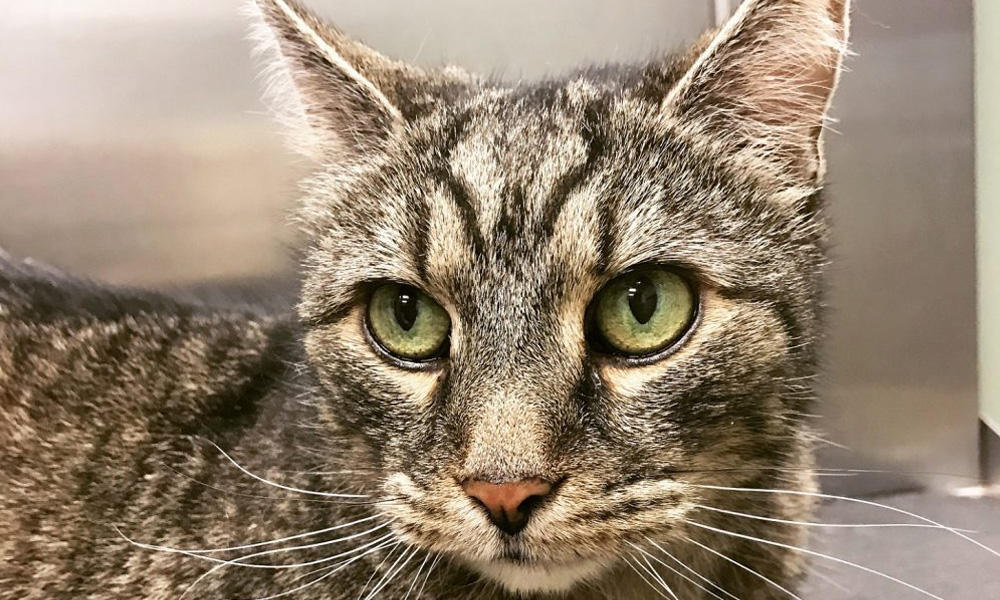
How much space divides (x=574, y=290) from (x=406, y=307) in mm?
197

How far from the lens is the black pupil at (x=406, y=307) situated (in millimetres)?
864

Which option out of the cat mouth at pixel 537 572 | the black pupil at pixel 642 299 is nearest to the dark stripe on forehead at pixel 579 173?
the black pupil at pixel 642 299

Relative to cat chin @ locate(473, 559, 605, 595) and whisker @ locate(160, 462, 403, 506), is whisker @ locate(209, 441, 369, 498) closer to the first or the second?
whisker @ locate(160, 462, 403, 506)

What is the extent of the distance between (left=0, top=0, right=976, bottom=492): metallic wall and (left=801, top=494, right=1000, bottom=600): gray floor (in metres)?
0.09

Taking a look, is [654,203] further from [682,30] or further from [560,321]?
[682,30]

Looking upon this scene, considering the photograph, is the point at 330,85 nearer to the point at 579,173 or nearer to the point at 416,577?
the point at 579,173

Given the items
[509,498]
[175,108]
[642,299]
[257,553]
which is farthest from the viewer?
[175,108]

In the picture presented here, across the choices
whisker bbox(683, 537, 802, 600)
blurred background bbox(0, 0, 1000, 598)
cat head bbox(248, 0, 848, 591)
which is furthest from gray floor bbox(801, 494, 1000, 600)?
cat head bbox(248, 0, 848, 591)

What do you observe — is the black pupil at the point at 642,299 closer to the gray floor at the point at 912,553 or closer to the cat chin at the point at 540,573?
the cat chin at the point at 540,573

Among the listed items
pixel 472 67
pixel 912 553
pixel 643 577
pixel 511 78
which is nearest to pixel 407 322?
pixel 643 577

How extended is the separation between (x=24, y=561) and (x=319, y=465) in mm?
433

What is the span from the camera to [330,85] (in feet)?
3.19

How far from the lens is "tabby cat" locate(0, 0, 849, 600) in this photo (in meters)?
0.76

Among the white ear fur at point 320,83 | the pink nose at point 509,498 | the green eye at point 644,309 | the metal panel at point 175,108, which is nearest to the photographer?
the pink nose at point 509,498
